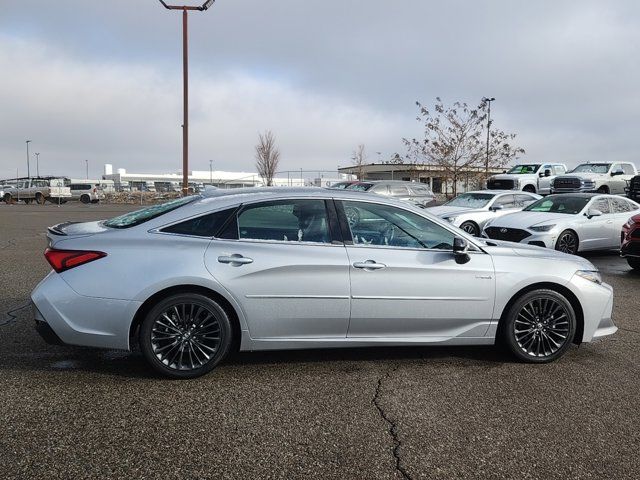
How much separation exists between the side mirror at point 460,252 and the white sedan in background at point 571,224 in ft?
23.1

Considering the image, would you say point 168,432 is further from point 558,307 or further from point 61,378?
point 558,307

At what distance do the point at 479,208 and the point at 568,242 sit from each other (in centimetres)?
374

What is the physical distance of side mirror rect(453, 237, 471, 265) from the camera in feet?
14.6

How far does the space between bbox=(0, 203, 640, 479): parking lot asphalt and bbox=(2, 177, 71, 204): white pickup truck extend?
39.9 m

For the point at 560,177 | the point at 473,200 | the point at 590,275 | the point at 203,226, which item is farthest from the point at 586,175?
the point at 203,226

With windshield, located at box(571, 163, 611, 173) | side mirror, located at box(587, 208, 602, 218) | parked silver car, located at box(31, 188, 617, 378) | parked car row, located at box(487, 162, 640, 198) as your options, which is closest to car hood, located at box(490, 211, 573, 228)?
side mirror, located at box(587, 208, 602, 218)

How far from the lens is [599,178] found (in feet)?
78.3

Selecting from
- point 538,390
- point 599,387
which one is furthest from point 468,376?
point 599,387

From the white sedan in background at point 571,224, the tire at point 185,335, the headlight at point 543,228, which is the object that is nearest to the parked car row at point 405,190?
the white sedan in background at point 571,224

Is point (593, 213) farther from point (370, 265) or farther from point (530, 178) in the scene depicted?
point (530, 178)

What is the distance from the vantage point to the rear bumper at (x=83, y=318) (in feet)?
13.1

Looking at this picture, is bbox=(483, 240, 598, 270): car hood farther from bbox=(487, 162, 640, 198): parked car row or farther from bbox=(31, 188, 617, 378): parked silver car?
bbox=(487, 162, 640, 198): parked car row

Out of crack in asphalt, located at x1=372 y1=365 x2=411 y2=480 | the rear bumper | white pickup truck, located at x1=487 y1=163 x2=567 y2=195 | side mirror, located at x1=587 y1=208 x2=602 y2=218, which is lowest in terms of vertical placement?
crack in asphalt, located at x1=372 y1=365 x2=411 y2=480

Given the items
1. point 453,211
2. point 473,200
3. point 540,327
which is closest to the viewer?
point 540,327
